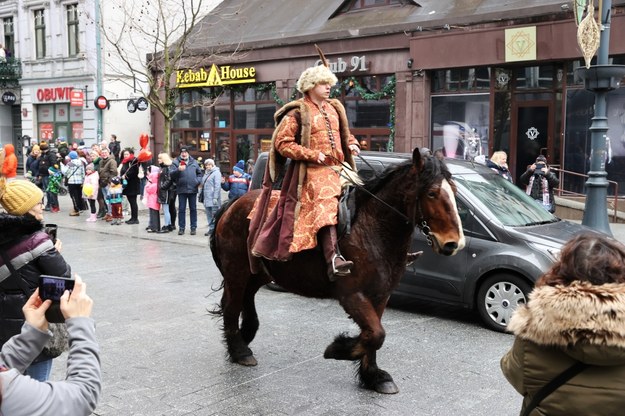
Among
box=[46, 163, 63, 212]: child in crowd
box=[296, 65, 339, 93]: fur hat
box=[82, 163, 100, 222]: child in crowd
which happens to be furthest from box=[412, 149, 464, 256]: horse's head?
box=[46, 163, 63, 212]: child in crowd

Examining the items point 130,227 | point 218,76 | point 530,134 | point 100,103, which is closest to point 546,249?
point 130,227

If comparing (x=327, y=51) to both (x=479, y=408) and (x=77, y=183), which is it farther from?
(x=479, y=408)

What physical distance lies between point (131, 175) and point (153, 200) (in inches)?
64.9

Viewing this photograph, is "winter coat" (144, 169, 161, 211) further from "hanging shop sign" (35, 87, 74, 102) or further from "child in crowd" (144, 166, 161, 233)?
"hanging shop sign" (35, 87, 74, 102)

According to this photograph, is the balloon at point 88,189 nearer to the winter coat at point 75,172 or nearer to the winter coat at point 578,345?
the winter coat at point 75,172

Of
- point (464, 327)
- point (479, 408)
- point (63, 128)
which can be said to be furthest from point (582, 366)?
point (63, 128)

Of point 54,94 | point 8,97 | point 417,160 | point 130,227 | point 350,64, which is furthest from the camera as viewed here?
point 8,97

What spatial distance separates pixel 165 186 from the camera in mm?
15102

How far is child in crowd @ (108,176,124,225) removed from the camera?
Result: 1658cm

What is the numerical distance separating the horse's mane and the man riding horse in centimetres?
24

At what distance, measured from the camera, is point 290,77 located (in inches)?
918

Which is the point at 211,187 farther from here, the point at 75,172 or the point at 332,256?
the point at 332,256

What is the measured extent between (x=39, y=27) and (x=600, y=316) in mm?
35732

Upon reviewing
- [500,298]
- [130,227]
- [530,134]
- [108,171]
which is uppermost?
[530,134]
